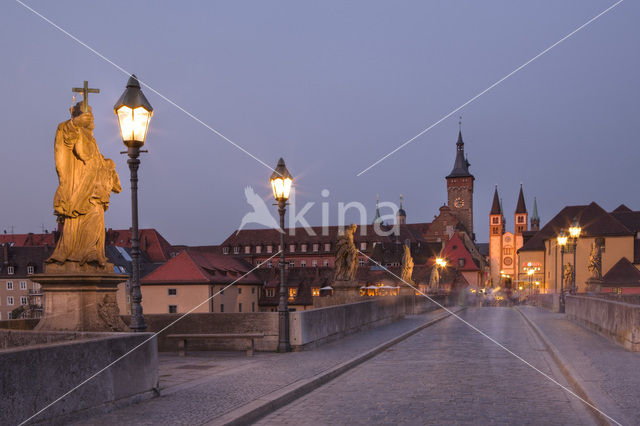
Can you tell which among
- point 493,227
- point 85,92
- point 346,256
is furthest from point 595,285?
point 493,227

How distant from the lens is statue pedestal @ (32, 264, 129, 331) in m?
8.34

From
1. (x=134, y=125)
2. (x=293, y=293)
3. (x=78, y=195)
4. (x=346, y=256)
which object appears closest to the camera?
(x=78, y=195)

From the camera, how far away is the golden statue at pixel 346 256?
21.3 metres

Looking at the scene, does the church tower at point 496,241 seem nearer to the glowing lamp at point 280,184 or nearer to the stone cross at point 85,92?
the glowing lamp at point 280,184

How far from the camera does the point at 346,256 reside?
71.0 ft

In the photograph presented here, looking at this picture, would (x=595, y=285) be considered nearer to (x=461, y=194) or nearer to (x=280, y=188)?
(x=280, y=188)

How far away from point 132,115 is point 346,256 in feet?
43.0

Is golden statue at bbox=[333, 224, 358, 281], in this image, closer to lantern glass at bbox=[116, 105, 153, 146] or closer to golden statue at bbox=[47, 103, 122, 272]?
lantern glass at bbox=[116, 105, 153, 146]

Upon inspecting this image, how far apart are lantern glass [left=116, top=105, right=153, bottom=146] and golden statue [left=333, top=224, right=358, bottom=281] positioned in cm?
1228

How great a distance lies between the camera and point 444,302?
46.8 meters

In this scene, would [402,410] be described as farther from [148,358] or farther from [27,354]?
[27,354]

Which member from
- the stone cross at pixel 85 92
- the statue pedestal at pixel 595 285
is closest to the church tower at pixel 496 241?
the statue pedestal at pixel 595 285

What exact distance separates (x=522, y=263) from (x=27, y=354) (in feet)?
303

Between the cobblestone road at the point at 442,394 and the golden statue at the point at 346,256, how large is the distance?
23.0 ft
